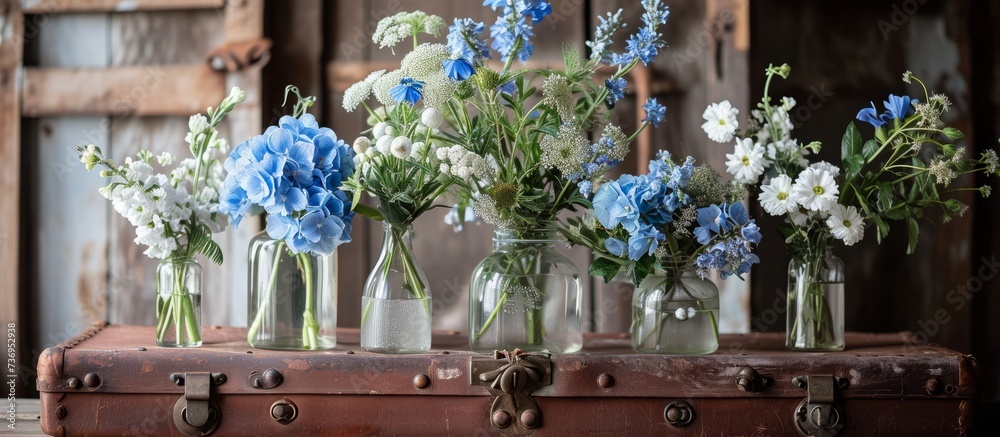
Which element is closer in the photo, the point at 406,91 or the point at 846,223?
the point at 406,91

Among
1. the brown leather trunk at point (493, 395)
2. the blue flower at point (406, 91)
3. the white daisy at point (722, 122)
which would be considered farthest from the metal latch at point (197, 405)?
the white daisy at point (722, 122)

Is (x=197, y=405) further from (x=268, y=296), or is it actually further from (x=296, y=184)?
(x=296, y=184)

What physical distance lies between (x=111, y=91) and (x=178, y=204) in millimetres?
992

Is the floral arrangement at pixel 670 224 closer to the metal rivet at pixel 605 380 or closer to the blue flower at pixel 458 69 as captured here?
the metal rivet at pixel 605 380

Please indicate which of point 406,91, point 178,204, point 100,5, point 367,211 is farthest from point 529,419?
point 100,5

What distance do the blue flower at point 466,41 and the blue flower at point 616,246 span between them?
0.35 metres

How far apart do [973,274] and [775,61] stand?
743mm

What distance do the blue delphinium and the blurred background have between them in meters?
0.87

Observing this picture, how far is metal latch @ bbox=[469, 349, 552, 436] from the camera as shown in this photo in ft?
4.09

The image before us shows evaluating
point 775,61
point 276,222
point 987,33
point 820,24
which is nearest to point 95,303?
point 276,222

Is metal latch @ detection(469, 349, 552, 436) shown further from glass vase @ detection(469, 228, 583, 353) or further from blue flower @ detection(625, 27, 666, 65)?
blue flower @ detection(625, 27, 666, 65)

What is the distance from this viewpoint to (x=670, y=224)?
1318 mm

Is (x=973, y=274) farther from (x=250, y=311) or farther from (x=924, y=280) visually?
(x=250, y=311)

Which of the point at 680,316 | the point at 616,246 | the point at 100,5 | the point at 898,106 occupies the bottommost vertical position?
the point at 680,316
